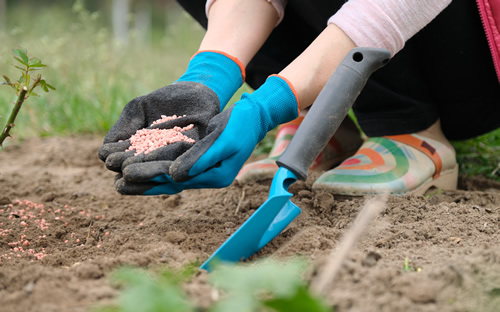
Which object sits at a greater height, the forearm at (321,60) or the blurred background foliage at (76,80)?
the blurred background foliage at (76,80)

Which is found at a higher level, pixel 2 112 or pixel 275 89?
pixel 2 112

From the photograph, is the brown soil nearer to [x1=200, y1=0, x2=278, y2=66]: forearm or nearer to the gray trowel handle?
the gray trowel handle

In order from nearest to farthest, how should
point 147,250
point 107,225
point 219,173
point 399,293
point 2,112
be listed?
1. point 399,293
2. point 147,250
3. point 219,173
4. point 107,225
5. point 2,112

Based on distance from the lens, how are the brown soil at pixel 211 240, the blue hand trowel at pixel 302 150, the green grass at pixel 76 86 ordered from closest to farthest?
the brown soil at pixel 211 240
the blue hand trowel at pixel 302 150
the green grass at pixel 76 86

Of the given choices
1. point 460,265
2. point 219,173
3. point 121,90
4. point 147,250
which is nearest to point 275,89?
point 219,173

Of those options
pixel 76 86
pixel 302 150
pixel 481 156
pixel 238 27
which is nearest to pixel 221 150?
pixel 302 150

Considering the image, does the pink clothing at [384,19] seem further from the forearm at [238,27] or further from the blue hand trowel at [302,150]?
the forearm at [238,27]

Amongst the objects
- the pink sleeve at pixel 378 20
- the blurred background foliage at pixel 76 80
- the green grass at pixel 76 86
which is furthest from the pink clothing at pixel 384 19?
the blurred background foliage at pixel 76 80

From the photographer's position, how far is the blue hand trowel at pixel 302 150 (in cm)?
102

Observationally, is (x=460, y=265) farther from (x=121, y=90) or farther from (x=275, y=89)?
(x=121, y=90)

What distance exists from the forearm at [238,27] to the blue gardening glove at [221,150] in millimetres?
278

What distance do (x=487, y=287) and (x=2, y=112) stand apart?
2.99 m

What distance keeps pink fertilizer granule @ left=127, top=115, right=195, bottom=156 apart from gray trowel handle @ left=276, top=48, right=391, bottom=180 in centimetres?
30

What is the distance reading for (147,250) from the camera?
1078mm
